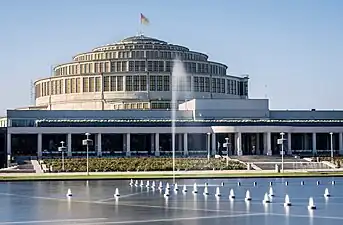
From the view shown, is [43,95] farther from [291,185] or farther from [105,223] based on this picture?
[105,223]

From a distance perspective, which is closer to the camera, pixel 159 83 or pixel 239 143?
pixel 239 143

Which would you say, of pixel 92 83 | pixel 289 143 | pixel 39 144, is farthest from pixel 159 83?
pixel 289 143

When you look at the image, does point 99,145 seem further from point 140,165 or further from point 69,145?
point 140,165

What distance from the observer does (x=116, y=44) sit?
130250 millimetres

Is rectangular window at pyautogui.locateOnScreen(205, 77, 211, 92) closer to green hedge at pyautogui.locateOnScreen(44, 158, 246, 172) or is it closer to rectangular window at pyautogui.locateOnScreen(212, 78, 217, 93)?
rectangular window at pyautogui.locateOnScreen(212, 78, 217, 93)

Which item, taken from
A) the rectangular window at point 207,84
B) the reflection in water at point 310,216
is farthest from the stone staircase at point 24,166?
the reflection in water at point 310,216

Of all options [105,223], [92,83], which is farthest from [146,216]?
[92,83]

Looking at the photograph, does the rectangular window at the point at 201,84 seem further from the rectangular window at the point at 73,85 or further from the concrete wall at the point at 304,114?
the rectangular window at the point at 73,85

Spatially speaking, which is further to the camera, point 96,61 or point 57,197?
point 96,61

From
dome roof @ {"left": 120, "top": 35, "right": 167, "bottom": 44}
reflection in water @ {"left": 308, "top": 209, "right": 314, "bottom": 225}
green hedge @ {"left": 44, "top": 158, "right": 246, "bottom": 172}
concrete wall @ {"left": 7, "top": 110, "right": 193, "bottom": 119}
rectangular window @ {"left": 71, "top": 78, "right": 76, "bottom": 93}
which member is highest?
dome roof @ {"left": 120, "top": 35, "right": 167, "bottom": 44}

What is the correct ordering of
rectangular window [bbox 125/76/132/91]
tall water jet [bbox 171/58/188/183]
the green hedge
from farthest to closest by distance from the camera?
rectangular window [bbox 125/76/132/91] → tall water jet [bbox 171/58/188/183] → the green hedge

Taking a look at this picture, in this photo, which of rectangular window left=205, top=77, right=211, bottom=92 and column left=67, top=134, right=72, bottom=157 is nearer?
column left=67, top=134, right=72, bottom=157

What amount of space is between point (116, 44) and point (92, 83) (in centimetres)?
996

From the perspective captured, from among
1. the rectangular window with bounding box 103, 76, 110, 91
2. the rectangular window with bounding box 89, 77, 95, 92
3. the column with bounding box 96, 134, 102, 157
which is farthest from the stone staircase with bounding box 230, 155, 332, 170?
the rectangular window with bounding box 89, 77, 95, 92
